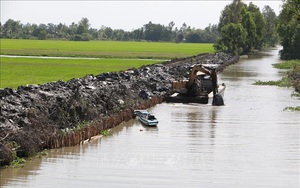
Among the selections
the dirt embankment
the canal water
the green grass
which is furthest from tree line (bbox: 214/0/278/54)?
the canal water

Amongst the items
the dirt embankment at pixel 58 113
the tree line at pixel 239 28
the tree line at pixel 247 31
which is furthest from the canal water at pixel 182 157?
the tree line at pixel 239 28

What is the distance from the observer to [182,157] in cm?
1983

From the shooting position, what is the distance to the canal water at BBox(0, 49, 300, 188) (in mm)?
16734

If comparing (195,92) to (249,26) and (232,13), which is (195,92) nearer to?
(249,26)

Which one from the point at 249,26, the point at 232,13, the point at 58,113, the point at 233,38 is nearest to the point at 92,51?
the point at 233,38

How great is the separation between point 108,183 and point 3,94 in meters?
8.11

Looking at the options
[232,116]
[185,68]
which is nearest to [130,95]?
[232,116]

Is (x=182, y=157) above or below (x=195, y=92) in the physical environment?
below

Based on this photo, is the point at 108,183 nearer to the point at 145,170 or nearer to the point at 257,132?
the point at 145,170

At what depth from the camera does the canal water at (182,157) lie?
16.7 m

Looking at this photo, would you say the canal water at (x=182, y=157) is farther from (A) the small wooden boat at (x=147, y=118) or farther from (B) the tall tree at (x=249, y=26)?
(B) the tall tree at (x=249, y=26)

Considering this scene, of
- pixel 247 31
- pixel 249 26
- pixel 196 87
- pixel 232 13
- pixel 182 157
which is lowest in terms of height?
pixel 182 157

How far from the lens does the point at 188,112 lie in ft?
101

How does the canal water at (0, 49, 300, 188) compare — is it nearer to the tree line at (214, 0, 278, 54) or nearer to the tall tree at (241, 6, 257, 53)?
the tree line at (214, 0, 278, 54)
